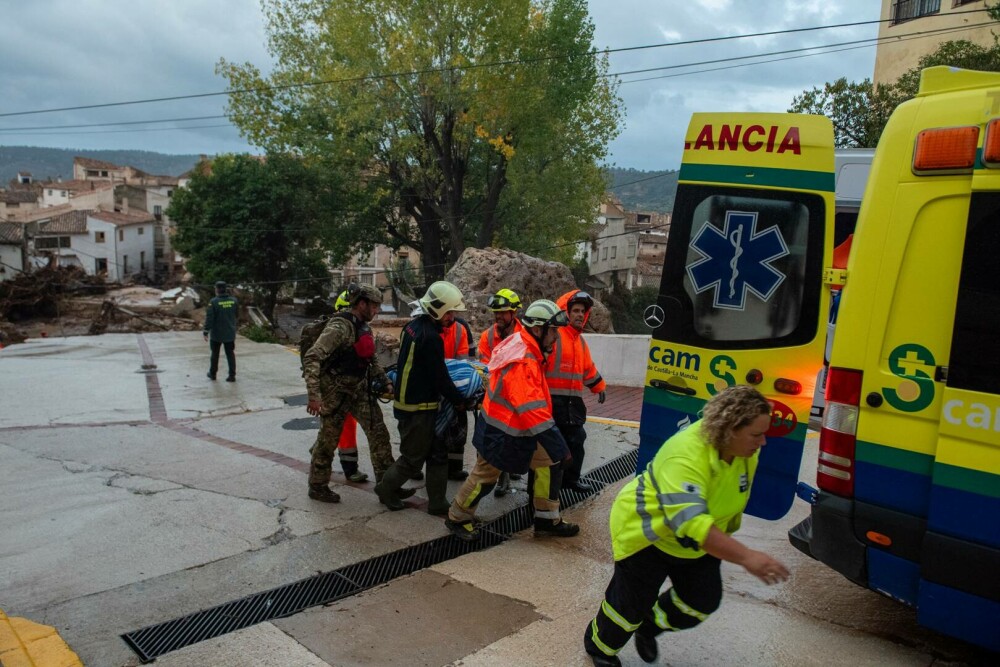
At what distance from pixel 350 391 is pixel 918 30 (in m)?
20.0

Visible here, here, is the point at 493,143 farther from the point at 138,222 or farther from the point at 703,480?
the point at 138,222

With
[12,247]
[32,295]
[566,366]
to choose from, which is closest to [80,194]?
[12,247]

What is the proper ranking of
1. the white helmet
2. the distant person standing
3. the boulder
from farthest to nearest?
1. the boulder
2. the distant person standing
3. the white helmet

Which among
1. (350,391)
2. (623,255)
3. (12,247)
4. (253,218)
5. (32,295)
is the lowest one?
(32,295)

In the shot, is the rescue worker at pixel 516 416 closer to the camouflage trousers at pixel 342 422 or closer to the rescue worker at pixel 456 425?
the rescue worker at pixel 456 425

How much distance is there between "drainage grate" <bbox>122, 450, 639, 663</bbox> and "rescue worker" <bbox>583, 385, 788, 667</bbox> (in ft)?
5.18

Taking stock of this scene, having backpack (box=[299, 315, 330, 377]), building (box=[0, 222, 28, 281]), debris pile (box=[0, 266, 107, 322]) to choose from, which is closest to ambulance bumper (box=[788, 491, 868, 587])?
backpack (box=[299, 315, 330, 377])

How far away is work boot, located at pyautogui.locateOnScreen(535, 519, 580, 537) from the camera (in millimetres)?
5168

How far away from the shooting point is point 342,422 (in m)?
5.74

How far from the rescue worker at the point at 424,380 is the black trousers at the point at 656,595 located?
7.27 ft

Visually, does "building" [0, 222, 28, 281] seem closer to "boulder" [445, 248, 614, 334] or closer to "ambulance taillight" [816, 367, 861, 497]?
"boulder" [445, 248, 614, 334]

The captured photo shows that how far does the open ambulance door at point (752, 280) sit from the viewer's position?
4.46m

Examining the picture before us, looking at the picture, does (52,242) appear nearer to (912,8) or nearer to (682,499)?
(912,8)

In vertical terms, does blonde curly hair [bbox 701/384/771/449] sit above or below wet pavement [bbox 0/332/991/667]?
above
